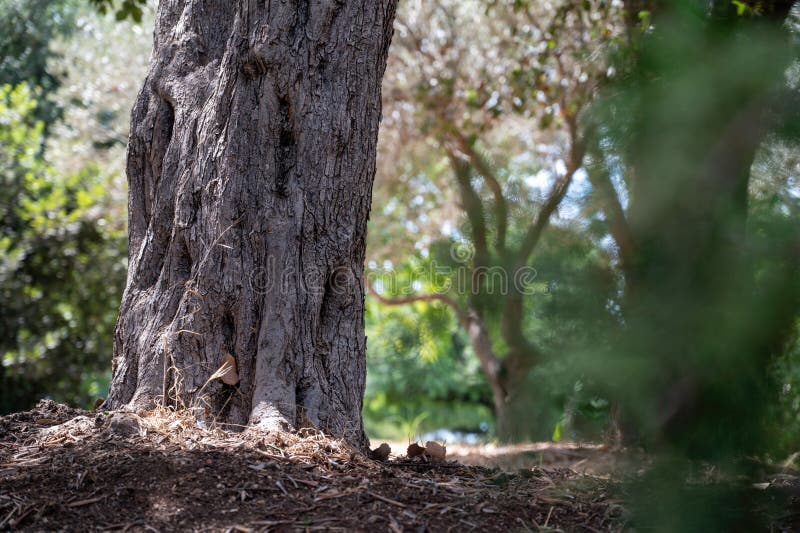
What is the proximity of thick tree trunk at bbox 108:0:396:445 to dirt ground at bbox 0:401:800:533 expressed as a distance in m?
0.20

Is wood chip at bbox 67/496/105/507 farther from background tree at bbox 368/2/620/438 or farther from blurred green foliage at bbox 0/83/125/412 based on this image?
blurred green foliage at bbox 0/83/125/412

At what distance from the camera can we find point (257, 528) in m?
1.79

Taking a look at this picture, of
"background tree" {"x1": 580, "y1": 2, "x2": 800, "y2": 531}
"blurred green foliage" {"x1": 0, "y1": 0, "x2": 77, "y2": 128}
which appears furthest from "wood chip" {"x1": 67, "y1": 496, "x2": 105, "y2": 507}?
"blurred green foliage" {"x1": 0, "y1": 0, "x2": 77, "y2": 128}

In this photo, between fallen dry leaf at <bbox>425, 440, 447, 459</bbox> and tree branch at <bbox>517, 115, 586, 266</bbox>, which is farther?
fallen dry leaf at <bbox>425, 440, 447, 459</bbox>

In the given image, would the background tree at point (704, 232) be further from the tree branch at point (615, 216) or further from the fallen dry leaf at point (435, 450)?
the fallen dry leaf at point (435, 450)

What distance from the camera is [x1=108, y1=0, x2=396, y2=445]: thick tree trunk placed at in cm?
249

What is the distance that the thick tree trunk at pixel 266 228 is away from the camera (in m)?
2.49

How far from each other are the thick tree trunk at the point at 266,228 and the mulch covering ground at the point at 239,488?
0.64 ft

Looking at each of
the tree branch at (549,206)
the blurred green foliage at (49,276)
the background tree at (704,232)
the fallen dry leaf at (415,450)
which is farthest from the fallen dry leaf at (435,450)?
the blurred green foliage at (49,276)

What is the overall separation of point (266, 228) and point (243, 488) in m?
0.94

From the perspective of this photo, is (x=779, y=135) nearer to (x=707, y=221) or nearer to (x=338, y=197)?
(x=707, y=221)

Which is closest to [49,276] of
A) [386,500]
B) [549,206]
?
[386,500]

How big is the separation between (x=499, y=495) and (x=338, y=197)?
3.85 ft

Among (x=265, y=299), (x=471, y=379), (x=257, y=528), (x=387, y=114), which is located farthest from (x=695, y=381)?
(x=471, y=379)
